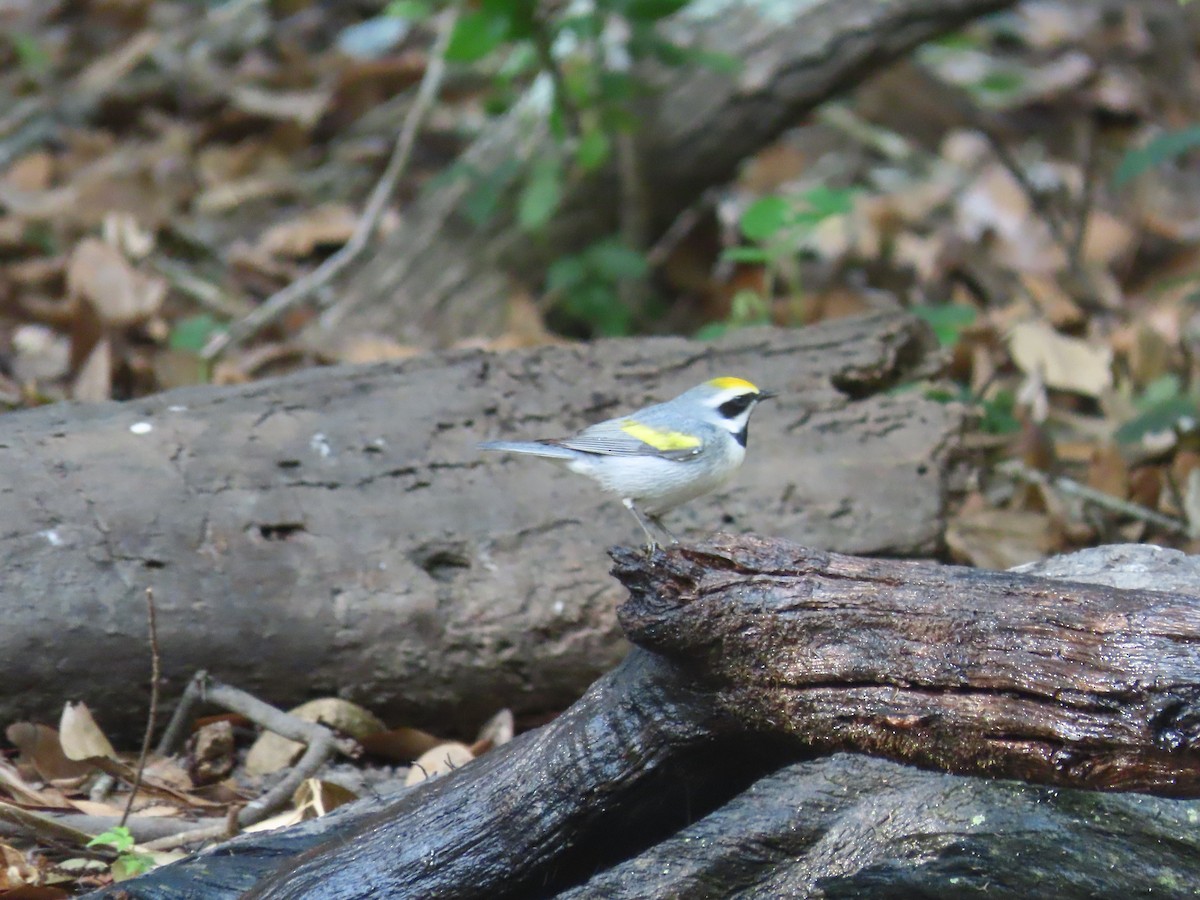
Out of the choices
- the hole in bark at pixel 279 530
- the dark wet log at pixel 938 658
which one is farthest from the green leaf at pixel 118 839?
the dark wet log at pixel 938 658

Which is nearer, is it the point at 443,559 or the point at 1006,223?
the point at 443,559

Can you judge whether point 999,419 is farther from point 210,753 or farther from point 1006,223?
point 210,753

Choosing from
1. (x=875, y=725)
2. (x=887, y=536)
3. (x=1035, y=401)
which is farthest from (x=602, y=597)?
(x=1035, y=401)

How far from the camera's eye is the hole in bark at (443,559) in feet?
14.2

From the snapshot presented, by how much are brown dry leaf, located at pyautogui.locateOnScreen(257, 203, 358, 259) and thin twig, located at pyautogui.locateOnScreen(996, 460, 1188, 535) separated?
412cm

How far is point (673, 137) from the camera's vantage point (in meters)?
7.48

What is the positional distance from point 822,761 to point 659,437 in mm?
1421

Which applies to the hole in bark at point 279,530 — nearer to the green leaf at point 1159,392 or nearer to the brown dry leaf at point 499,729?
the brown dry leaf at point 499,729

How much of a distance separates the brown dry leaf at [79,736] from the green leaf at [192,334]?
280 cm

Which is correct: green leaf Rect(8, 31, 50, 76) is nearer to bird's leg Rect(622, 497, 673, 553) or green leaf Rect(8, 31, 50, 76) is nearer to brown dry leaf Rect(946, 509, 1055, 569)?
bird's leg Rect(622, 497, 673, 553)

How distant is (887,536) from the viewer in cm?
455

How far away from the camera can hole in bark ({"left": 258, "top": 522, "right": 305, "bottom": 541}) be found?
4219mm

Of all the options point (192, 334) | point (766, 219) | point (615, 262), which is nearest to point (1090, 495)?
point (766, 219)

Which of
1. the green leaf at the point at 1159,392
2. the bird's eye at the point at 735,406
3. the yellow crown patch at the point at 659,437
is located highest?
the yellow crown patch at the point at 659,437
